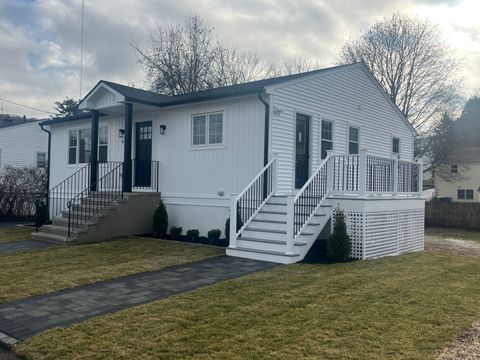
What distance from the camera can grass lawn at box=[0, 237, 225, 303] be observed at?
6441mm

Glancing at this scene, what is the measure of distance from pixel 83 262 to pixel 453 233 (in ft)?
55.1

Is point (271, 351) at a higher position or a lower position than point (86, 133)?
lower

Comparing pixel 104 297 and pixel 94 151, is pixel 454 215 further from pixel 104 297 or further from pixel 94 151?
pixel 104 297

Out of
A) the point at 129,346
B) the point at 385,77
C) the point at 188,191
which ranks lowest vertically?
the point at 129,346

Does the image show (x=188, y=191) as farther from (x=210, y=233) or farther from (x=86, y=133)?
(x=86, y=133)

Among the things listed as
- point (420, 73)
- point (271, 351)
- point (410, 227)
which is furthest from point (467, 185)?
point (271, 351)

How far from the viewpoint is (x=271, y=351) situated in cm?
381

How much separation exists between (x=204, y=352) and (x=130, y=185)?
937cm

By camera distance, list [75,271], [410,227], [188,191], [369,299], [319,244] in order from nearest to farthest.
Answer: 1. [369,299]
2. [75,271]
3. [319,244]
4. [410,227]
5. [188,191]

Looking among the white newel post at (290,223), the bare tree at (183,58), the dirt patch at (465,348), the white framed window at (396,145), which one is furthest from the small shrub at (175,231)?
the bare tree at (183,58)

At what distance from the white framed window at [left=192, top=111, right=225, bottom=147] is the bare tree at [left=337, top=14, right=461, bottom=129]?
19.3 metres

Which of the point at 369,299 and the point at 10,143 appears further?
the point at 10,143

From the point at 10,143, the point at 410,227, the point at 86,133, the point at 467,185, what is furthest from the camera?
the point at 467,185

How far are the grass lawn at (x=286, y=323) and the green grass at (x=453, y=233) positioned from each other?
12082 millimetres
